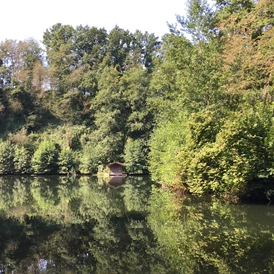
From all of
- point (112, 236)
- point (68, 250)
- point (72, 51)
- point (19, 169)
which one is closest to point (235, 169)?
point (112, 236)

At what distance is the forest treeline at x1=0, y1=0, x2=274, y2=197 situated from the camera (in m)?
13.0

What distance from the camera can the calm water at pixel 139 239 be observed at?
5871 millimetres

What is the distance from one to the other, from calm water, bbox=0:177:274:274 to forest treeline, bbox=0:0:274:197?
2723 millimetres

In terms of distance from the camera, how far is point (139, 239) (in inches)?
300

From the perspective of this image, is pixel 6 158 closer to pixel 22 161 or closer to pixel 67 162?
pixel 22 161

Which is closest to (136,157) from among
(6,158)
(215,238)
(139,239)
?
(6,158)

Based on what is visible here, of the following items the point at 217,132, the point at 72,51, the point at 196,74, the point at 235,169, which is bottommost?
the point at 235,169

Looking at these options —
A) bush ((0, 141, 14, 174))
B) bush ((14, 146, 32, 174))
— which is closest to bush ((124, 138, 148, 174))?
bush ((14, 146, 32, 174))

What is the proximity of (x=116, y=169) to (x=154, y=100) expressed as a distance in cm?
1299

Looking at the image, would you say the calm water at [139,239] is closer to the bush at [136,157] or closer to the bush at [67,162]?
the bush at [136,157]

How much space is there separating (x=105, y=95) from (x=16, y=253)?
29.3 metres

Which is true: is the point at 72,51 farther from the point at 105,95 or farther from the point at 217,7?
the point at 217,7

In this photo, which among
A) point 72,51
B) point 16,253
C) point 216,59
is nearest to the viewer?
point 16,253

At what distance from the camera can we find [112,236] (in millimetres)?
8070
